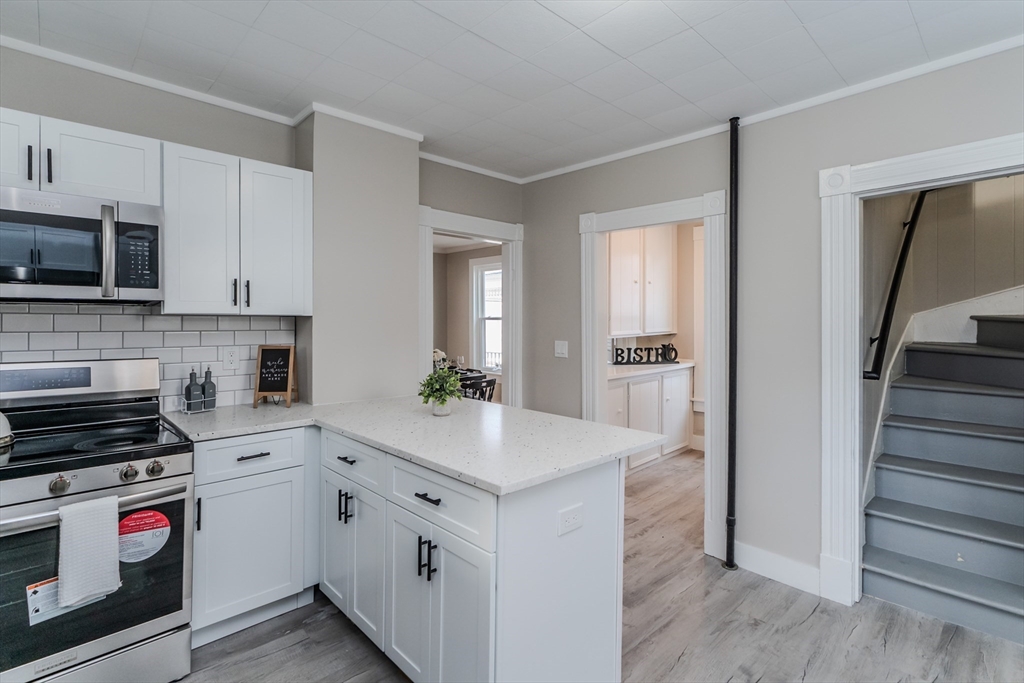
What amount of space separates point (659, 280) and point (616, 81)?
3303 mm

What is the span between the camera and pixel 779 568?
2859 millimetres

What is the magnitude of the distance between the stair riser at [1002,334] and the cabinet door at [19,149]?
538 centimetres

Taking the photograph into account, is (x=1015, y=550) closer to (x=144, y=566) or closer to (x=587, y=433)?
(x=587, y=433)

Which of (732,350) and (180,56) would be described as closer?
(180,56)

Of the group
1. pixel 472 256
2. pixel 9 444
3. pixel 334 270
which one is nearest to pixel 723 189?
pixel 334 270

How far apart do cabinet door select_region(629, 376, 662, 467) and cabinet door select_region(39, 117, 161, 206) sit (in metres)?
3.80

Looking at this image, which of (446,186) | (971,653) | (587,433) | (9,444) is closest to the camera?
(9,444)

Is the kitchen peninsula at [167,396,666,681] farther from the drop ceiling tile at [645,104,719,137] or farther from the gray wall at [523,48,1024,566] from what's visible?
the drop ceiling tile at [645,104,719,137]

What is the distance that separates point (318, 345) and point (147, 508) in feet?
3.70

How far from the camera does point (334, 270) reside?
2.91 m

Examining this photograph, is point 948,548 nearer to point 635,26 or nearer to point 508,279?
point 635,26

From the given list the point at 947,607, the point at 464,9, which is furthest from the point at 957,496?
the point at 464,9

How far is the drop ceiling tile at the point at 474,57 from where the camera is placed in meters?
2.19

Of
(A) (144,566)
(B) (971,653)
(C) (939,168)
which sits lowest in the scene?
(B) (971,653)
